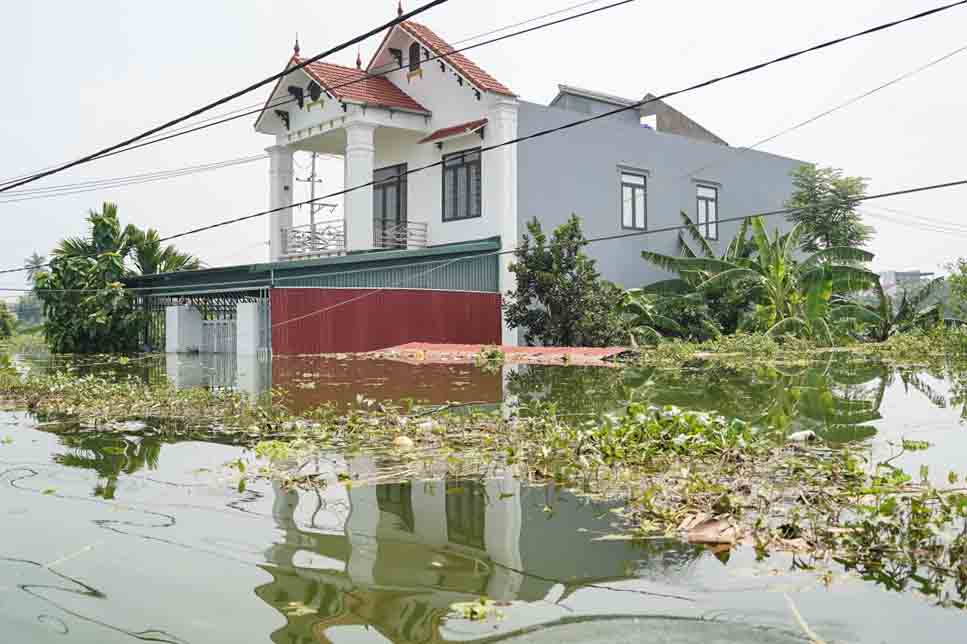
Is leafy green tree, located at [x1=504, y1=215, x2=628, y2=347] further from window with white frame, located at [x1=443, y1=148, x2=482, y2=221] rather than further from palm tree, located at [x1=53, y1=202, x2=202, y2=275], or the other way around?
palm tree, located at [x1=53, y1=202, x2=202, y2=275]

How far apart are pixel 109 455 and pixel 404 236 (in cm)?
2113

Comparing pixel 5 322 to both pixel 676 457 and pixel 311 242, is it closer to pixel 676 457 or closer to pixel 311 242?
pixel 311 242

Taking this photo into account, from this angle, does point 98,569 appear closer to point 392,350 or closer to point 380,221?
point 392,350

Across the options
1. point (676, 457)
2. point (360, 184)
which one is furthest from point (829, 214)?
point (676, 457)

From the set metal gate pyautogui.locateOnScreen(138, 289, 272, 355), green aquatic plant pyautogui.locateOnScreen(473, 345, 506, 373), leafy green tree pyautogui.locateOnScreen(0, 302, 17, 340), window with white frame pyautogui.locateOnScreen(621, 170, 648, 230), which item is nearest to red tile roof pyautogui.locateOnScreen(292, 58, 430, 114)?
metal gate pyautogui.locateOnScreen(138, 289, 272, 355)

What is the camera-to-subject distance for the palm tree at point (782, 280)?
856 inches

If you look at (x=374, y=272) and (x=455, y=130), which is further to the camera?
(x=455, y=130)

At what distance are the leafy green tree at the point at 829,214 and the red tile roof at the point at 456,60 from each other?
12815mm

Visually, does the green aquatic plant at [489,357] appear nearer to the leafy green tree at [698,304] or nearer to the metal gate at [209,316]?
the leafy green tree at [698,304]

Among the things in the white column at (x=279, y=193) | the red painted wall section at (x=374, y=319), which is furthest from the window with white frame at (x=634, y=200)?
the white column at (x=279, y=193)

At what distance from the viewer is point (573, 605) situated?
3.17 m

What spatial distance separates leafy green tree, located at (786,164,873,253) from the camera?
31.9 metres

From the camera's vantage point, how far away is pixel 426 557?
383 cm

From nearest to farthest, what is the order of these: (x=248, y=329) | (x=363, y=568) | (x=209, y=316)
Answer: (x=363, y=568), (x=248, y=329), (x=209, y=316)
